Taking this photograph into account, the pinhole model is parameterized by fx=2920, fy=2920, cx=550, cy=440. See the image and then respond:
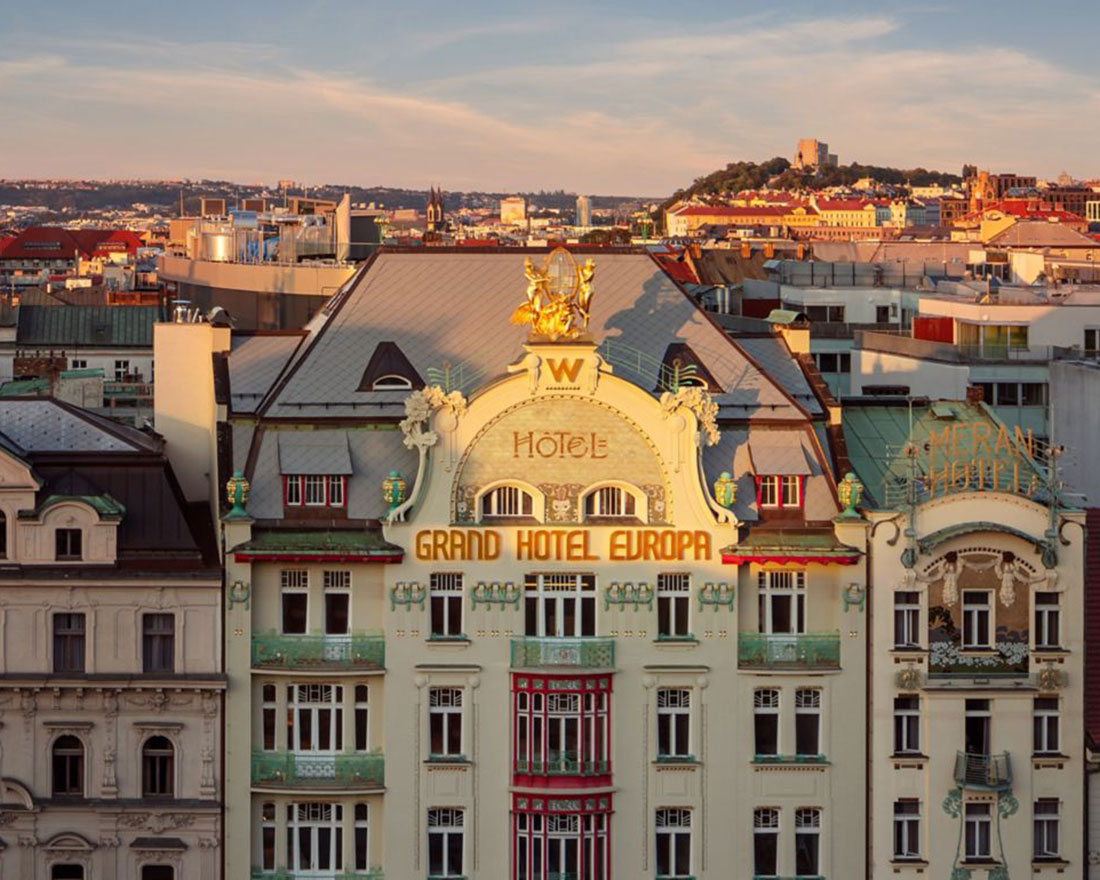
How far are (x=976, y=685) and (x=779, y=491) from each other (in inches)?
287

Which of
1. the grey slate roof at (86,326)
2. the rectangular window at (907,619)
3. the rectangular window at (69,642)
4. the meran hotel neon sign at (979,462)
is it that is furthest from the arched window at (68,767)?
the grey slate roof at (86,326)

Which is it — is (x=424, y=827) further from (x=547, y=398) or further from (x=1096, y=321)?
(x=1096, y=321)

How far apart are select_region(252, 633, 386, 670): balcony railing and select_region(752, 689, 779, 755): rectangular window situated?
9.94 m

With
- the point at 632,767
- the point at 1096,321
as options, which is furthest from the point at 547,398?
the point at 1096,321

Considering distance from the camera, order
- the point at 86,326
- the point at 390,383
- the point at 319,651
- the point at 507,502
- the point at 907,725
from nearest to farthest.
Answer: the point at 319,651
the point at 907,725
the point at 507,502
the point at 390,383
the point at 86,326

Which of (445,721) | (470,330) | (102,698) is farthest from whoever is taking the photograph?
(470,330)

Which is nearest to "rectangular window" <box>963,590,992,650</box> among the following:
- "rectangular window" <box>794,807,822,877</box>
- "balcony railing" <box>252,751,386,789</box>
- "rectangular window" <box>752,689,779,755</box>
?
"rectangular window" <box>752,689,779,755</box>

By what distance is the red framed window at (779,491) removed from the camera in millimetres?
77875

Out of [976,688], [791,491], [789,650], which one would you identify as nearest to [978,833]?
[976,688]

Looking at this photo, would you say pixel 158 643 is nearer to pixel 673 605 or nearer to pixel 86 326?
pixel 673 605

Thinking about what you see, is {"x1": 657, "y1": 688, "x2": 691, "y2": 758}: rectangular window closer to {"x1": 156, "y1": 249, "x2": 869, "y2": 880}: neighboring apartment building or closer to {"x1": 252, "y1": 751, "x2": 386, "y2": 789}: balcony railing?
{"x1": 156, "y1": 249, "x2": 869, "y2": 880}: neighboring apartment building

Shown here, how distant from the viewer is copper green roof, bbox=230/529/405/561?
7612 centimetres

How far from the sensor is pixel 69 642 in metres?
76.7

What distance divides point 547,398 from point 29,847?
18.0 m
